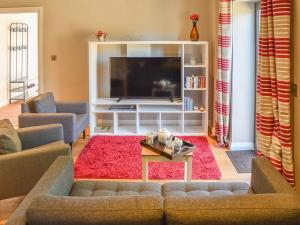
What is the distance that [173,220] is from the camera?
6.13 feet

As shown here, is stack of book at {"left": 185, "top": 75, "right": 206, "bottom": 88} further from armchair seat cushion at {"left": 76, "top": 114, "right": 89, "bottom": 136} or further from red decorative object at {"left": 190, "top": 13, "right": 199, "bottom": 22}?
armchair seat cushion at {"left": 76, "top": 114, "right": 89, "bottom": 136}

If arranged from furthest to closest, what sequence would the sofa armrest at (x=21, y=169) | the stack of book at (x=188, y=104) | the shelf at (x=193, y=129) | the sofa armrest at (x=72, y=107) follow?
the shelf at (x=193, y=129) < the stack of book at (x=188, y=104) < the sofa armrest at (x=72, y=107) < the sofa armrest at (x=21, y=169)

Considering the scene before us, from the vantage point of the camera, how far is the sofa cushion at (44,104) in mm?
5265

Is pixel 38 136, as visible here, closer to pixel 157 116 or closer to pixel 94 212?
pixel 94 212

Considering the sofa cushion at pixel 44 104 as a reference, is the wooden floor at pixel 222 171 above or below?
below

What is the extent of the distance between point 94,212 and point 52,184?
61 centimetres

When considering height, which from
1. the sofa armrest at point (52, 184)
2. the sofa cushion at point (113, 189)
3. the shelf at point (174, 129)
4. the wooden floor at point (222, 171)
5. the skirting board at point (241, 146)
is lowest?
the wooden floor at point (222, 171)

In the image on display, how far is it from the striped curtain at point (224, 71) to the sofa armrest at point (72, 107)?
2.05m

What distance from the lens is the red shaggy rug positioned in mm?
4379

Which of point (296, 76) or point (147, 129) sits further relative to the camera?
point (147, 129)

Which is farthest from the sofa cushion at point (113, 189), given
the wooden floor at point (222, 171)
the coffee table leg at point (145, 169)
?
the wooden floor at point (222, 171)

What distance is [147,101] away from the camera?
6.41 m

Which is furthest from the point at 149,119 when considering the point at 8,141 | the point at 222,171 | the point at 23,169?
the point at 23,169

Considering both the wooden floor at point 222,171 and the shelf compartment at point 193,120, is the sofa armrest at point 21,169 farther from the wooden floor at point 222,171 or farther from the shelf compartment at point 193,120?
the shelf compartment at point 193,120
